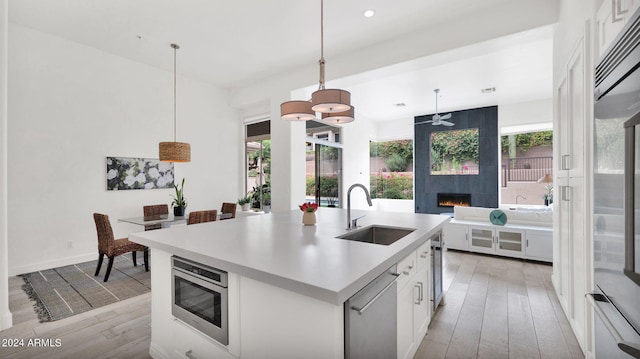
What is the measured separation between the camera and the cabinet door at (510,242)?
4297mm

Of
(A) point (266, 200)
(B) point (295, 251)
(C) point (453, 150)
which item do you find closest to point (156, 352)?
(B) point (295, 251)

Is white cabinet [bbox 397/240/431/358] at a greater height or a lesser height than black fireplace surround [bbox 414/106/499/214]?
lesser

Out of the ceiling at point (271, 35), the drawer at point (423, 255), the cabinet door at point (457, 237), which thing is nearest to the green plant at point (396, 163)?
the ceiling at point (271, 35)

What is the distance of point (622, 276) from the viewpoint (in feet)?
3.27

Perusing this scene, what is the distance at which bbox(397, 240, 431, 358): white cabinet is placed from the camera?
1628mm

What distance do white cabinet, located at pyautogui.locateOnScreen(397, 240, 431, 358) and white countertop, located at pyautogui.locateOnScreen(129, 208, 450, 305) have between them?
156 mm

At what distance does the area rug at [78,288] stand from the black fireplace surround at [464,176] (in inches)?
281

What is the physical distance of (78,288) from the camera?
3217 millimetres

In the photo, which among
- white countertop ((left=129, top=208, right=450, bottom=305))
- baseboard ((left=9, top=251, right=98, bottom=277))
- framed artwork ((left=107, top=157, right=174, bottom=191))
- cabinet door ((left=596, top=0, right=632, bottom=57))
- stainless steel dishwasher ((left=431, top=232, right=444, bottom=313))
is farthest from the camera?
framed artwork ((left=107, top=157, right=174, bottom=191))

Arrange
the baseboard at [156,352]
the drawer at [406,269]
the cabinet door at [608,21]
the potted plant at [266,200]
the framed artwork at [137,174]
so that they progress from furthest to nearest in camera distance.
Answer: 1. the potted plant at [266,200]
2. the framed artwork at [137,174]
3. the baseboard at [156,352]
4. the drawer at [406,269]
5. the cabinet door at [608,21]

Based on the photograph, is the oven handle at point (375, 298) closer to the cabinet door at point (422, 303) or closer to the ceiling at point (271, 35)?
the cabinet door at point (422, 303)

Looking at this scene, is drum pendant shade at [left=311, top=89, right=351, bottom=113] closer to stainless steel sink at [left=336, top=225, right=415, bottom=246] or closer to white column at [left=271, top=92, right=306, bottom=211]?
stainless steel sink at [left=336, top=225, right=415, bottom=246]

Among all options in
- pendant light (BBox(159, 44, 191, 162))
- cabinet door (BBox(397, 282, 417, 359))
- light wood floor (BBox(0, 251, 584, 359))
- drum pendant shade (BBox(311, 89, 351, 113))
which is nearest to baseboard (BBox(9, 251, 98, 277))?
light wood floor (BBox(0, 251, 584, 359))

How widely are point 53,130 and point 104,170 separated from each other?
805 mm
